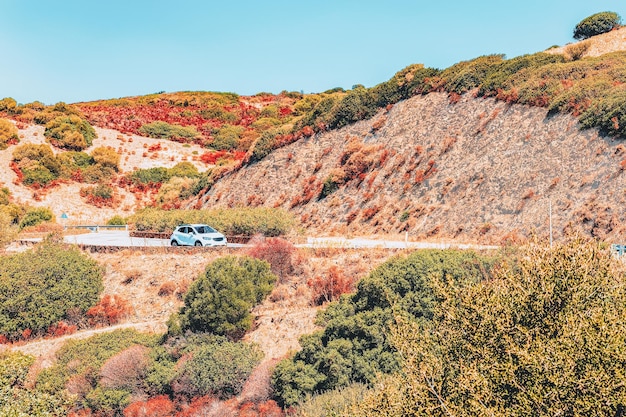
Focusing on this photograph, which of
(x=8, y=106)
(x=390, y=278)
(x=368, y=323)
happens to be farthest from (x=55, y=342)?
(x=8, y=106)

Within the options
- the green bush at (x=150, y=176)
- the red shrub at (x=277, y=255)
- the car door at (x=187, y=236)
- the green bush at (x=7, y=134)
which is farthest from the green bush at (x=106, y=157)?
the red shrub at (x=277, y=255)

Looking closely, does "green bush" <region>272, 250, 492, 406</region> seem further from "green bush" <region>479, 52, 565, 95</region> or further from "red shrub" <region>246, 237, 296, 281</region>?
"green bush" <region>479, 52, 565, 95</region>

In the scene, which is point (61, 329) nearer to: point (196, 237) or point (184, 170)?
point (196, 237)

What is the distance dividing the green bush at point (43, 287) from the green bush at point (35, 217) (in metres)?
24.0

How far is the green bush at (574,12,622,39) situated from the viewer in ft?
208

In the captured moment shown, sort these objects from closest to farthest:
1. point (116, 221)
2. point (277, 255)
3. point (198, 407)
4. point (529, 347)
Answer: point (529, 347), point (198, 407), point (277, 255), point (116, 221)

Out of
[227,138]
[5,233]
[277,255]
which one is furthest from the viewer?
[227,138]

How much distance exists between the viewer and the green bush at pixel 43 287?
102ft

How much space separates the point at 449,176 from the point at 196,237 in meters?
17.0

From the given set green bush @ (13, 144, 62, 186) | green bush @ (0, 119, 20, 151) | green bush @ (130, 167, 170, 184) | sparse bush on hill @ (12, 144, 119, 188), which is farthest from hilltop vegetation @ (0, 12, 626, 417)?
green bush @ (0, 119, 20, 151)

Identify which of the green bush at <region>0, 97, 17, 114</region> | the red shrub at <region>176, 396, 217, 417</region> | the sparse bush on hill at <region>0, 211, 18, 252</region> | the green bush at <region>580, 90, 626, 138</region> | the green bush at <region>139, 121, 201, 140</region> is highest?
the green bush at <region>0, 97, 17, 114</region>

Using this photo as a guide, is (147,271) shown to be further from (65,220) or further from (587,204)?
(65,220)

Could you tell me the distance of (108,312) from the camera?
3194cm

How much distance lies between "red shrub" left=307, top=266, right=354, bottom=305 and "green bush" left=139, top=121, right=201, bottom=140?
67848mm
